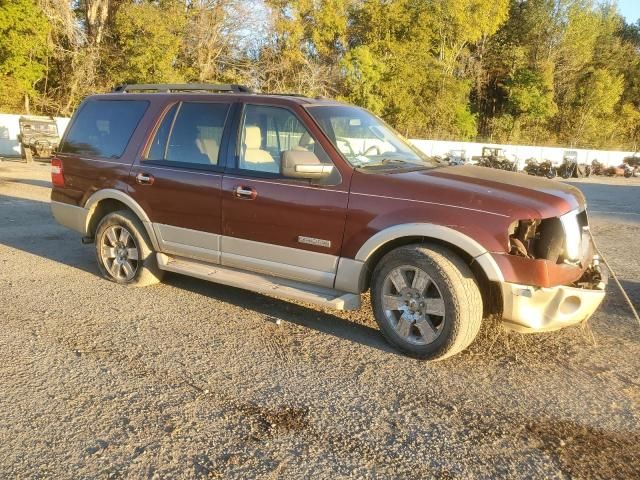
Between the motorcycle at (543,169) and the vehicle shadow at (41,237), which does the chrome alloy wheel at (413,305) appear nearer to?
the vehicle shadow at (41,237)

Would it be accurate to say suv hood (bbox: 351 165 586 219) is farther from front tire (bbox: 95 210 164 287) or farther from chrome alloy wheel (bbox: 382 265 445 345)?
front tire (bbox: 95 210 164 287)

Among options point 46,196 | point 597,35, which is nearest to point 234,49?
point 46,196

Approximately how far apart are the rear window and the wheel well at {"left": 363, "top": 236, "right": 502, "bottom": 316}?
9.76 feet

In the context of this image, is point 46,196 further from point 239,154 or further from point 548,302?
point 548,302

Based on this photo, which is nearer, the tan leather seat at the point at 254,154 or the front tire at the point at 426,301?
the front tire at the point at 426,301

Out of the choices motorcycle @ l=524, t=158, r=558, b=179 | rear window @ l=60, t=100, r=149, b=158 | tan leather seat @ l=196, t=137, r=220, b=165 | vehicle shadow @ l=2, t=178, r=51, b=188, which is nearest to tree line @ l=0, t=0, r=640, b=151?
motorcycle @ l=524, t=158, r=558, b=179

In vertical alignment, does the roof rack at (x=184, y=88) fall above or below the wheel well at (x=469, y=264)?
above

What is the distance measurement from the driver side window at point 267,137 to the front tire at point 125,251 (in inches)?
58.6

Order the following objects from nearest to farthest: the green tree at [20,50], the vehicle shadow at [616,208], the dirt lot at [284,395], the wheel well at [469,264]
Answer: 1. the dirt lot at [284,395]
2. the wheel well at [469,264]
3. the vehicle shadow at [616,208]
4. the green tree at [20,50]

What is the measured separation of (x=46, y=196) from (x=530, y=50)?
186ft

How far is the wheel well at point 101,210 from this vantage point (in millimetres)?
5934

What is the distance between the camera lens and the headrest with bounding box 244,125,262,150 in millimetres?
4918

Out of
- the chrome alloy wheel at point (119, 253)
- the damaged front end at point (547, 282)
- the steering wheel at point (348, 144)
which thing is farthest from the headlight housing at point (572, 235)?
the chrome alloy wheel at point (119, 253)

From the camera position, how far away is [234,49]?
3628 centimetres
